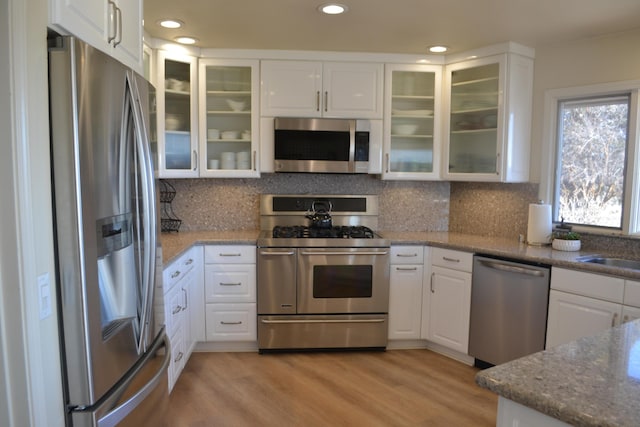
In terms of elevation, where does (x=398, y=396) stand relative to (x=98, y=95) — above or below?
below

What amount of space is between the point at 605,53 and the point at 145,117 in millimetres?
3079

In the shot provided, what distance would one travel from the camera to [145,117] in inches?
69.4

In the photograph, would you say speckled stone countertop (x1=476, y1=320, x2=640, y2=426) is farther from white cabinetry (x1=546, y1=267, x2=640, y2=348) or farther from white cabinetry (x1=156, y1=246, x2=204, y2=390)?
white cabinetry (x1=156, y1=246, x2=204, y2=390)

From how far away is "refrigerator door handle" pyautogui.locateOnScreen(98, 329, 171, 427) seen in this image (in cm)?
147

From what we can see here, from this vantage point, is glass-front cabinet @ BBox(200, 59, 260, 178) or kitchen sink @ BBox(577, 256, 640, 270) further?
glass-front cabinet @ BBox(200, 59, 260, 178)

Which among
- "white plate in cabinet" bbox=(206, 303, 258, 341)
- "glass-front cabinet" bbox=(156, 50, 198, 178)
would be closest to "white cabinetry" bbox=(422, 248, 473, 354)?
"white plate in cabinet" bbox=(206, 303, 258, 341)

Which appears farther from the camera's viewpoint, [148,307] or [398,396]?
[398,396]

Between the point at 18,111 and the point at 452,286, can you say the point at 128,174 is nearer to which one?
the point at 18,111

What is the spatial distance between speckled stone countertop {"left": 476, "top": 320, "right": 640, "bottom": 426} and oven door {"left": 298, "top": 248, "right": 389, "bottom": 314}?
2122 millimetres

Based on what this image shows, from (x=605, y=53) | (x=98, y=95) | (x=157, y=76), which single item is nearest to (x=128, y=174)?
(x=98, y=95)

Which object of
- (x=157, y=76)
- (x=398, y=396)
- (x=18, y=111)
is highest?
(x=157, y=76)

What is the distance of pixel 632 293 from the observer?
2.43 metres

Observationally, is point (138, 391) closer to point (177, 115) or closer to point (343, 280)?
point (343, 280)

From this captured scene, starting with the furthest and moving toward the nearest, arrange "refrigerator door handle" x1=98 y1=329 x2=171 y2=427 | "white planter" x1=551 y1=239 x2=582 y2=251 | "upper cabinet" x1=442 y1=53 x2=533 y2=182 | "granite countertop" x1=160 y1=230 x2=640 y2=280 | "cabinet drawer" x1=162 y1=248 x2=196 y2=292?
"upper cabinet" x1=442 y1=53 x2=533 y2=182
"white planter" x1=551 y1=239 x2=582 y2=251
"granite countertop" x1=160 y1=230 x2=640 y2=280
"cabinet drawer" x1=162 y1=248 x2=196 y2=292
"refrigerator door handle" x1=98 y1=329 x2=171 y2=427
